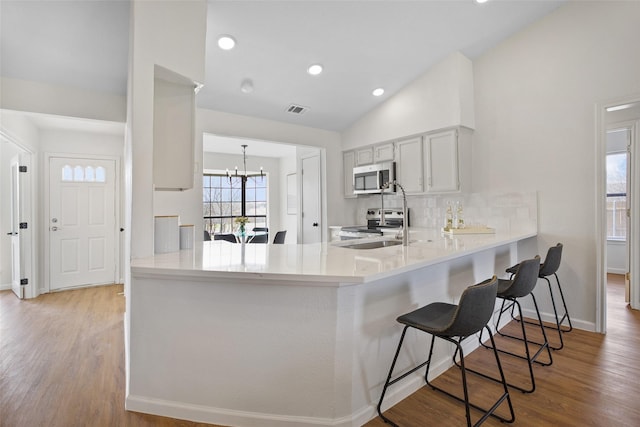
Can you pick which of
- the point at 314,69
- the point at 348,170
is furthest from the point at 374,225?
the point at 314,69

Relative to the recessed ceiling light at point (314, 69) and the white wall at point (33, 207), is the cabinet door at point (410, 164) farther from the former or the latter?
the white wall at point (33, 207)

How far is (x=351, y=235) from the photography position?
14.6 ft

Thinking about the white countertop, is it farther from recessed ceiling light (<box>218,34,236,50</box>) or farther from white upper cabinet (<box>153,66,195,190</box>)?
recessed ceiling light (<box>218,34,236,50</box>)

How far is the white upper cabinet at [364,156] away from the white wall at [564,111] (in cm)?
160

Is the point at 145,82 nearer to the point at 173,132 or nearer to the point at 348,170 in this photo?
the point at 173,132

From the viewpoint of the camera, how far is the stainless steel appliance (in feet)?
14.2

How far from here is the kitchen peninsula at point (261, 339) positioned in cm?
165

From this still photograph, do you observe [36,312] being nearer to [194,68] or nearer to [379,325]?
[194,68]

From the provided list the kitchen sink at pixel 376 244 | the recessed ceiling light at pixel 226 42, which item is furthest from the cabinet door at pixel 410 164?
the recessed ceiling light at pixel 226 42

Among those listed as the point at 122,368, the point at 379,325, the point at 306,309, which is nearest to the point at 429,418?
the point at 379,325

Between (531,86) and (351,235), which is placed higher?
(531,86)

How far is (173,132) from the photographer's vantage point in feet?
7.43

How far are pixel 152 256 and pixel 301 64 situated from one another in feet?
8.01

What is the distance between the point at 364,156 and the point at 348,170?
384mm
